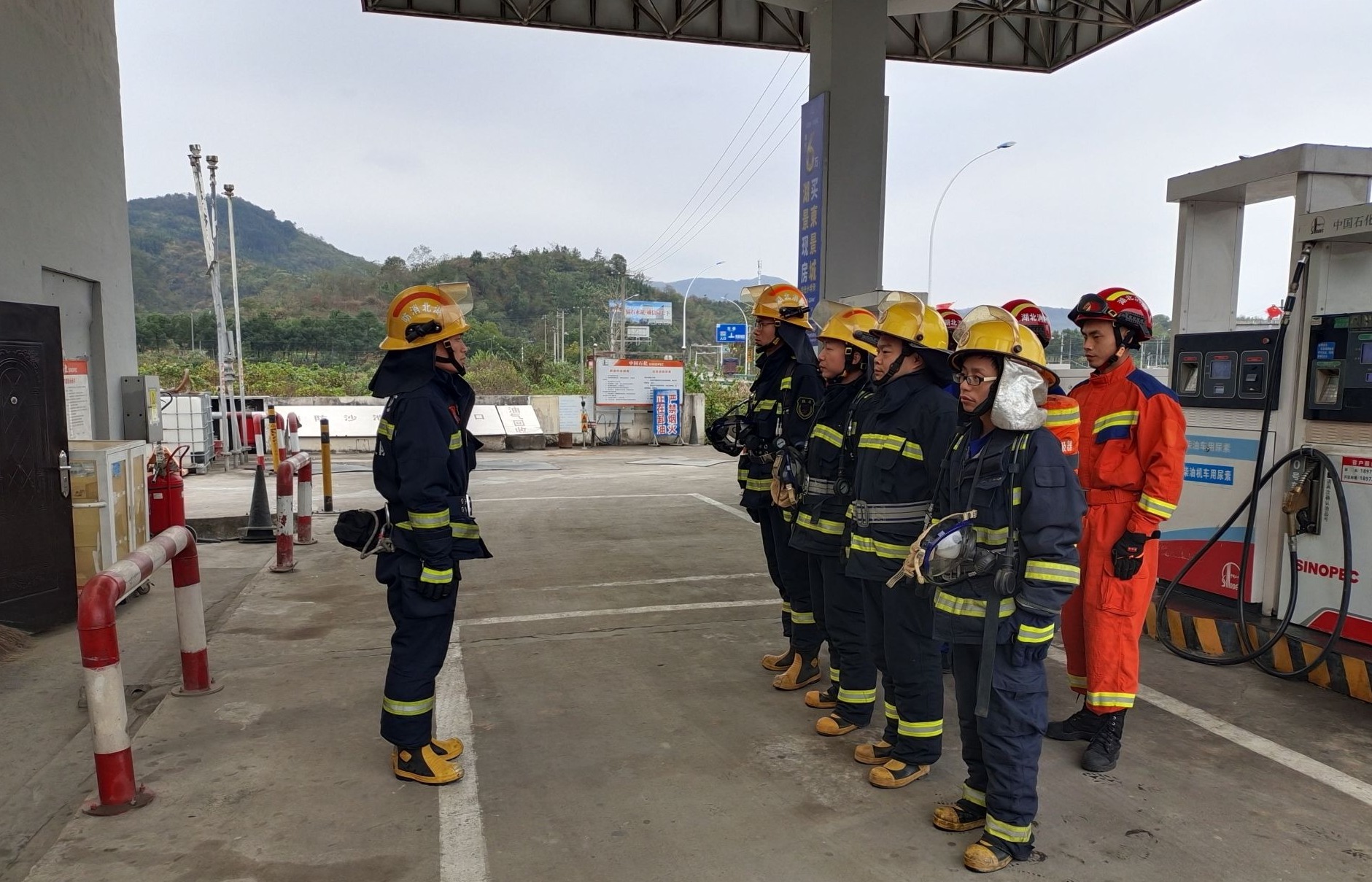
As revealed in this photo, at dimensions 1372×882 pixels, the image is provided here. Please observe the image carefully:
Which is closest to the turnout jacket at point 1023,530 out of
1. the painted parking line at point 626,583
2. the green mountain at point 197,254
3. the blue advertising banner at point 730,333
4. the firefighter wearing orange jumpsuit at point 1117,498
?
the firefighter wearing orange jumpsuit at point 1117,498

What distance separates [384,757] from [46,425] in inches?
161

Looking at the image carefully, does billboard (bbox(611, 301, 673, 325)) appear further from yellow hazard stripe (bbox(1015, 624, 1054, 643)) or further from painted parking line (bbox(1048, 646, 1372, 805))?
yellow hazard stripe (bbox(1015, 624, 1054, 643))

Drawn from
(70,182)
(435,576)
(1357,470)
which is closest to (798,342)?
(435,576)

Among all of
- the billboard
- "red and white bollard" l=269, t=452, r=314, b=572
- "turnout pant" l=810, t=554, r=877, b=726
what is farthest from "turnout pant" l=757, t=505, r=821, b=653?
the billboard

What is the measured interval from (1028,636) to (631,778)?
6.24 feet

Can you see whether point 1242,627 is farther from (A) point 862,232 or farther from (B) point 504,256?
(B) point 504,256

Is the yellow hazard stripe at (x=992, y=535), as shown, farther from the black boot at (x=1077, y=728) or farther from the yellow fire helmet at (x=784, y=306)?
the yellow fire helmet at (x=784, y=306)

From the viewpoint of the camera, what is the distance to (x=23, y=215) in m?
6.63

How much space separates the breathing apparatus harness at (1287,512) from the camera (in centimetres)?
464

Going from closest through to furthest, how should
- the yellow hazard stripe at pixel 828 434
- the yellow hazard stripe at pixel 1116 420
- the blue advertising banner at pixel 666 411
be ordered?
the yellow hazard stripe at pixel 1116 420 → the yellow hazard stripe at pixel 828 434 → the blue advertising banner at pixel 666 411

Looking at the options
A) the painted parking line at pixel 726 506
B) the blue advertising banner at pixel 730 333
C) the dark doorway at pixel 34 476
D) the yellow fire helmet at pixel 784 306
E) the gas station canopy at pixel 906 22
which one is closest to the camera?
the yellow fire helmet at pixel 784 306

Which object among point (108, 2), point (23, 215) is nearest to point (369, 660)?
point (23, 215)

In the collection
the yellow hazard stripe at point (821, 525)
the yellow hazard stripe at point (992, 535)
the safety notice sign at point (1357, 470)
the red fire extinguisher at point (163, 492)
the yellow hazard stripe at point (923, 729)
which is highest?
the safety notice sign at point (1357, 470)

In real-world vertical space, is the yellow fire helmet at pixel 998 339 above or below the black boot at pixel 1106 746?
above
